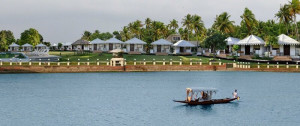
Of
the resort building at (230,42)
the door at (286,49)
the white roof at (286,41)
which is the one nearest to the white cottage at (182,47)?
the resort building at (230,42)

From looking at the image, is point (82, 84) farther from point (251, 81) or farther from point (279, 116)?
point (279, 116)

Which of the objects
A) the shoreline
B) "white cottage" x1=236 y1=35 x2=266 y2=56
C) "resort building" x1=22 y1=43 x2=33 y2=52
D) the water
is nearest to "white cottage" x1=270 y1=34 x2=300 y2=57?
"white cottage" x1=236 y1=35 x2=266 y2=56

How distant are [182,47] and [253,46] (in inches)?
1031

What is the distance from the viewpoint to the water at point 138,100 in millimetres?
45312

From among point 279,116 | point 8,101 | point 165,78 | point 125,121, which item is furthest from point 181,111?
point 165,78

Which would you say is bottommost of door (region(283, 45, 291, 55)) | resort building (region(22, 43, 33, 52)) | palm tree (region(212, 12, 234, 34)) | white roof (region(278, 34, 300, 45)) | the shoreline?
the shoreline

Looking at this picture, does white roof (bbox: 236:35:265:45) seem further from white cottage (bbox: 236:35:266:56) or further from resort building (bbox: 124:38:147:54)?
resort building (bbox: 124:38:147:54)

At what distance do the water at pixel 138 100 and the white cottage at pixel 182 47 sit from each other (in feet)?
126

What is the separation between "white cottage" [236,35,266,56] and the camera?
371ft

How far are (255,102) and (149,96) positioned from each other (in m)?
15.5

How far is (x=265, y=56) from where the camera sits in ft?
362

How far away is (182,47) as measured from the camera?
134 meters

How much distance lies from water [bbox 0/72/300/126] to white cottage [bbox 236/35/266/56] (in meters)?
21.9

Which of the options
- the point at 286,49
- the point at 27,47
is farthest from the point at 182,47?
the point at 27,47
